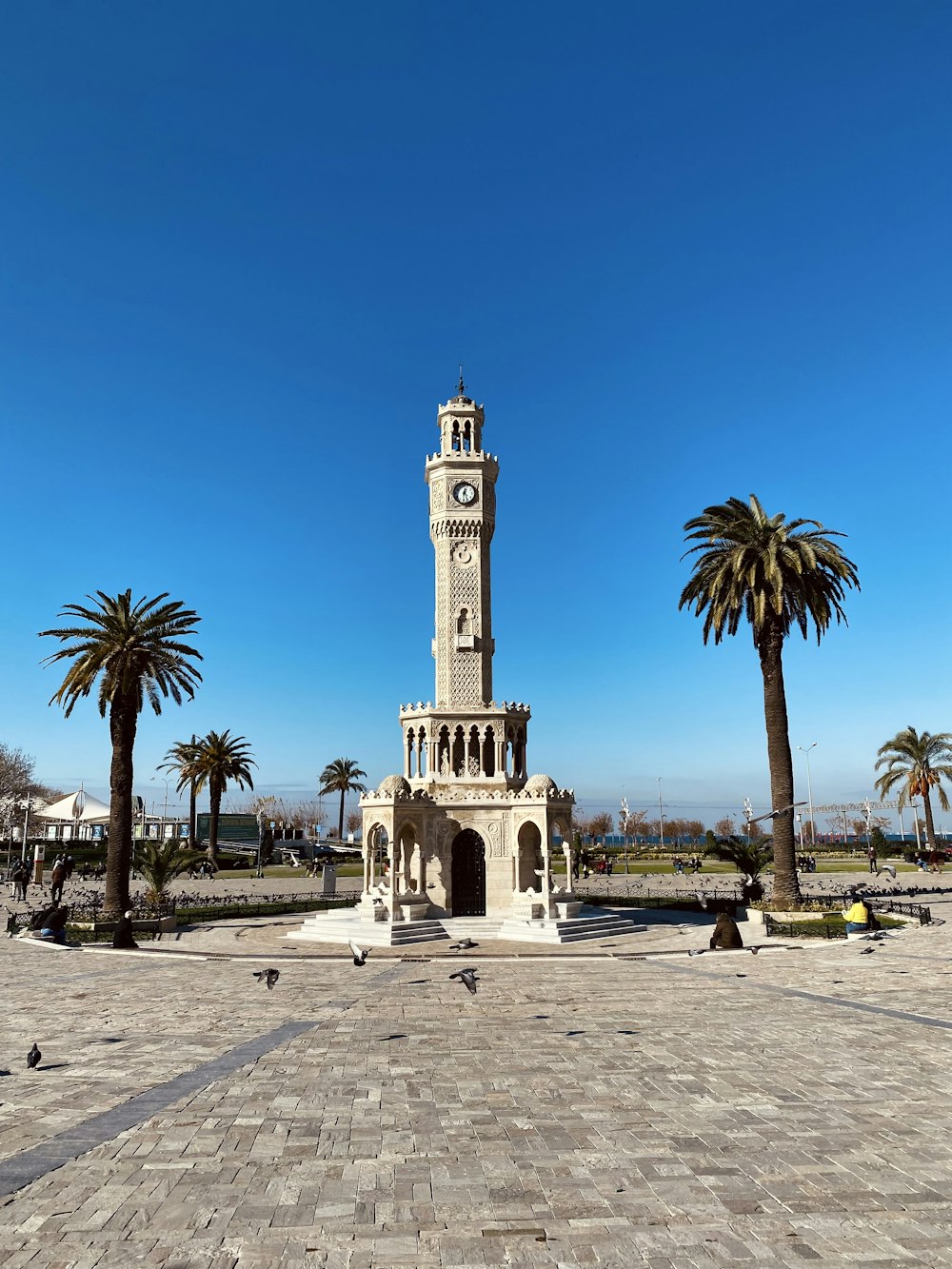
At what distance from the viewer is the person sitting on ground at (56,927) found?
2634 cm

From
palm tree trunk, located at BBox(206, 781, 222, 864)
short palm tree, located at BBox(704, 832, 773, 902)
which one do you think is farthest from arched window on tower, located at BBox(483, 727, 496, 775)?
palm tree trunk, located at BBox(206, 781, 222, 864)

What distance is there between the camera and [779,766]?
3312 cm

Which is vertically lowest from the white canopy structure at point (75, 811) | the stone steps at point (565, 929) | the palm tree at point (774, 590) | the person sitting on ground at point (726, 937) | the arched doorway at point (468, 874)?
the stone steps at point (565, 929)

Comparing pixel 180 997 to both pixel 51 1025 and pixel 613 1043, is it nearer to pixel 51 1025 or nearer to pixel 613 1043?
pixel 51 1025

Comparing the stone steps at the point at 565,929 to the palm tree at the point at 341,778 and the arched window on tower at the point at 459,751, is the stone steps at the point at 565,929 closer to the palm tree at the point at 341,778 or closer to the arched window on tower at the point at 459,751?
the arched window on tower at the point at 459,751

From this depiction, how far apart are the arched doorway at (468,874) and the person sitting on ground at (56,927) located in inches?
535

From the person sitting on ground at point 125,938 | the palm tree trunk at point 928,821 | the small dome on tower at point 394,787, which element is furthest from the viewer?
the palm tree trunk at point 928,821

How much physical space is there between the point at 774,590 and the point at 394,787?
16.7m

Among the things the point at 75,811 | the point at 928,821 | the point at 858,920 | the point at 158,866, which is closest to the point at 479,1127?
the point at 858,920

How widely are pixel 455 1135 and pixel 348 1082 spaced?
260cm

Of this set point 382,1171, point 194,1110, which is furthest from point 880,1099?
point 194,1110

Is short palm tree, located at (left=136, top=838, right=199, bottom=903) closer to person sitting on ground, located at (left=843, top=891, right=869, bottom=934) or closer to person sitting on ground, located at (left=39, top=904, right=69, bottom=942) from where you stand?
person sitting on ground, located at (left=39, top=904, right=69, bottom=942)

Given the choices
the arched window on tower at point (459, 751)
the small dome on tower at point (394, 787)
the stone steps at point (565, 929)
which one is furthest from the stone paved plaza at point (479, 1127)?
the arched window on tower at point (459, 751)

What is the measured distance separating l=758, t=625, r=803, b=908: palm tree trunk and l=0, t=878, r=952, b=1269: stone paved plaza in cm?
1409
